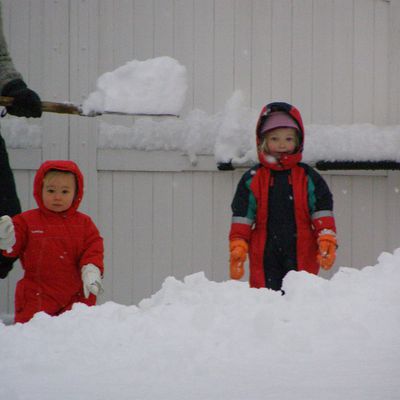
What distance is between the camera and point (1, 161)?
3.44 meters

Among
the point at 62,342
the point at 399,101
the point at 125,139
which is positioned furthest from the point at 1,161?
the point at 399,101

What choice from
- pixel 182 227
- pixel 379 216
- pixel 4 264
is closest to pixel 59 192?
pixel 4 264

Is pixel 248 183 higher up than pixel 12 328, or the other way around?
pixel 248 183

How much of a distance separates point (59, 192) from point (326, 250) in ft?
4.71

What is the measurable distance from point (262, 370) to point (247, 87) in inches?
115

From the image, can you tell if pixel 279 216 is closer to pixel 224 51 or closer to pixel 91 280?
pixel 91 280

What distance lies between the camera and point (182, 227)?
4.54 meters

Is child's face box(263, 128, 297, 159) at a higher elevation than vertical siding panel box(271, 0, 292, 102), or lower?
lower

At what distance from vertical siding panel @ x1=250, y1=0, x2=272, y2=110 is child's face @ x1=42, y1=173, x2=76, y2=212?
1.53m

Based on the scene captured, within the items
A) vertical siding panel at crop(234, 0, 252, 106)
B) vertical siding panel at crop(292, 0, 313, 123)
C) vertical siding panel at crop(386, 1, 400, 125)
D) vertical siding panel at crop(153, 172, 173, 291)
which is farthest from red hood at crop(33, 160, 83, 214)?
vertical siding panel at crop(386, 1, 400, 125)

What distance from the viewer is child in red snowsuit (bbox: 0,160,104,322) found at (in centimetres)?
339

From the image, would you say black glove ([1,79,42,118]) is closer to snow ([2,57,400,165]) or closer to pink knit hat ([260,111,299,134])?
snow ([2,57,400,165])

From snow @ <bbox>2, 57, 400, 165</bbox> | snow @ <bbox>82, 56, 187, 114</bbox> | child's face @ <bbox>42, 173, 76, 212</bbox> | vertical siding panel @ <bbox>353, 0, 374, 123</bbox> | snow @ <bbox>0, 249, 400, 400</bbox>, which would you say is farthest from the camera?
vertical siding panel @ <bbox>353, 0, 374, 123</bbox>

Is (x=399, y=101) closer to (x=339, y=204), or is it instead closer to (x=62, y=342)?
(x=339, y=204)
